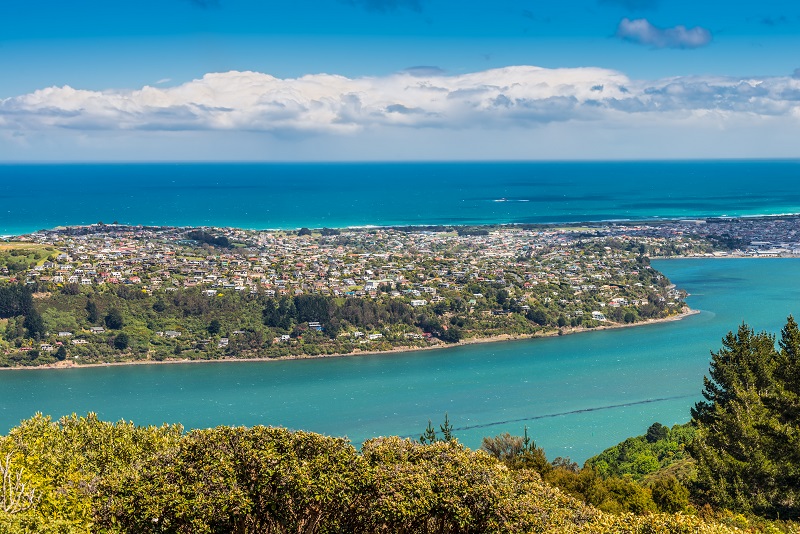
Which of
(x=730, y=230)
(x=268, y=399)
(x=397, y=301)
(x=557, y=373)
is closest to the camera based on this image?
(x=268, y=399)

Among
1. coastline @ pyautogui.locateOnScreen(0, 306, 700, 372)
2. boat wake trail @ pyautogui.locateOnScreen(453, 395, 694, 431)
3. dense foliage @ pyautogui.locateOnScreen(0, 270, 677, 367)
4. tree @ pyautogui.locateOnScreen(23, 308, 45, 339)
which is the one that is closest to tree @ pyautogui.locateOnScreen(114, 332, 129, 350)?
dense foliage @ pyautogui.locateOnScreen(0, 270, 677, 367)

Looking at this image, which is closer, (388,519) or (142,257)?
(388,519)

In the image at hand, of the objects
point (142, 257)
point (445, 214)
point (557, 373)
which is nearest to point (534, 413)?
point (557, 373)

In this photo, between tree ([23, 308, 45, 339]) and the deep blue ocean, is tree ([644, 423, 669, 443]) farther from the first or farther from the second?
the deep blue ocean

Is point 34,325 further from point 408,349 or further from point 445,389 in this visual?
point 445,389

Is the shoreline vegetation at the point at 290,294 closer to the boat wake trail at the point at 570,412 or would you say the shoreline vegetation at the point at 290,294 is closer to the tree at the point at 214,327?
the tree at the point at 214,327

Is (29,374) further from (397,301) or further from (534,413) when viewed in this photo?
(534,413)

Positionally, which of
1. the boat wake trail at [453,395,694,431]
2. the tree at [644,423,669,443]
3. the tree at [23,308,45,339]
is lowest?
the boat wake trail at [453,395,694,431]
